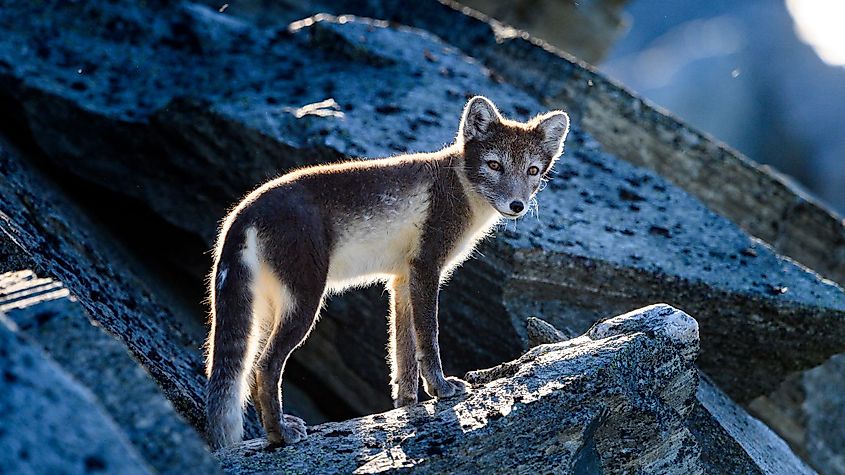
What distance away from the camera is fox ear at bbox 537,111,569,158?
6.23 metres

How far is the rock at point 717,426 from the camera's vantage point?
514cm

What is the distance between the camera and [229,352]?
→ 187 inches

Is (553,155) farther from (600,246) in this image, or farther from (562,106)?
(562,106)

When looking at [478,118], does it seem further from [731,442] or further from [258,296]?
[731,442]

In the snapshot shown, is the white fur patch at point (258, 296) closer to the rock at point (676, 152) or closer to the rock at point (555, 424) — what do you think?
the rock at point (555, 424)

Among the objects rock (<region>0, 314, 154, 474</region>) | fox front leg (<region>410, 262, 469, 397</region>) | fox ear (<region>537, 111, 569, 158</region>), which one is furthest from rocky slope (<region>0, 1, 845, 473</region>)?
rock (<region>0, 314, 154, 474</region>)

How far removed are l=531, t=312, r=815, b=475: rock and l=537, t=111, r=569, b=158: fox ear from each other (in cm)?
115

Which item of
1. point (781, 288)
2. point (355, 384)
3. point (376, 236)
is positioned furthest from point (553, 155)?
point (355, 384)

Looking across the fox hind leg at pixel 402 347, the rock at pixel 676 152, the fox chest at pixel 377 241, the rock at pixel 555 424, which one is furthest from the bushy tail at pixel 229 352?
the rock at pixel 676 152

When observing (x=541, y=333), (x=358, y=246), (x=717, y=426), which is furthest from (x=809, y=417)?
(x=358, y=246)

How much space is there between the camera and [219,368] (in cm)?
474

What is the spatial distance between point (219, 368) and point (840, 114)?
26.9 m

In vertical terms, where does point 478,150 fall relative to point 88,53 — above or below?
above

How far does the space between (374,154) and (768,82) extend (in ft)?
85.3
